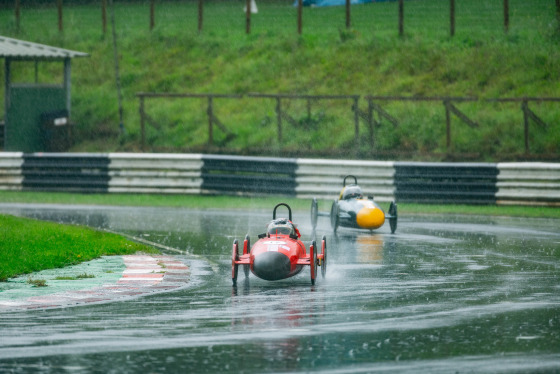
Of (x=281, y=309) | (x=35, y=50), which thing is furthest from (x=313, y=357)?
(x=35, y=50)

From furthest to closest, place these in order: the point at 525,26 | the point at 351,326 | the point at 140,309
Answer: the point at 525,26 < the point at 140,309 < the point at 351,326

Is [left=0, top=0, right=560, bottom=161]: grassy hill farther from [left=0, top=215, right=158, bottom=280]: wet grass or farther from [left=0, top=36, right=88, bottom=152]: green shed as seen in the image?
[left=0, top=215, right=158, bottom=280]: wet grass

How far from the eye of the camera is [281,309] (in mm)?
11039

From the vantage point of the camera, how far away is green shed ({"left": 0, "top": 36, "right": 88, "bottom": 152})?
1257 inches

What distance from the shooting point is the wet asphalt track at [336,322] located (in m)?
8.45

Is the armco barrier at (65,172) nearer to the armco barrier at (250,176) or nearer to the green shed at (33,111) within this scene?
the armco barrier at (250,176)

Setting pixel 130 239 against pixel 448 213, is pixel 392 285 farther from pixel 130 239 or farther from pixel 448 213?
pixel 448 213

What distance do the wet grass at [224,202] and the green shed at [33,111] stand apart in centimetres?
440

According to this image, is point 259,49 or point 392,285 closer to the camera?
point 392,285

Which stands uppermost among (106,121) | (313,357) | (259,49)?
(259,49)

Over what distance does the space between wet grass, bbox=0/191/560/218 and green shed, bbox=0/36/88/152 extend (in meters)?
4.40

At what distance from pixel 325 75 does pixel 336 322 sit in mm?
27351

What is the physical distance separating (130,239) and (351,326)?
8527 mm

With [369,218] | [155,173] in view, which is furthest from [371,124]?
[369,218]
